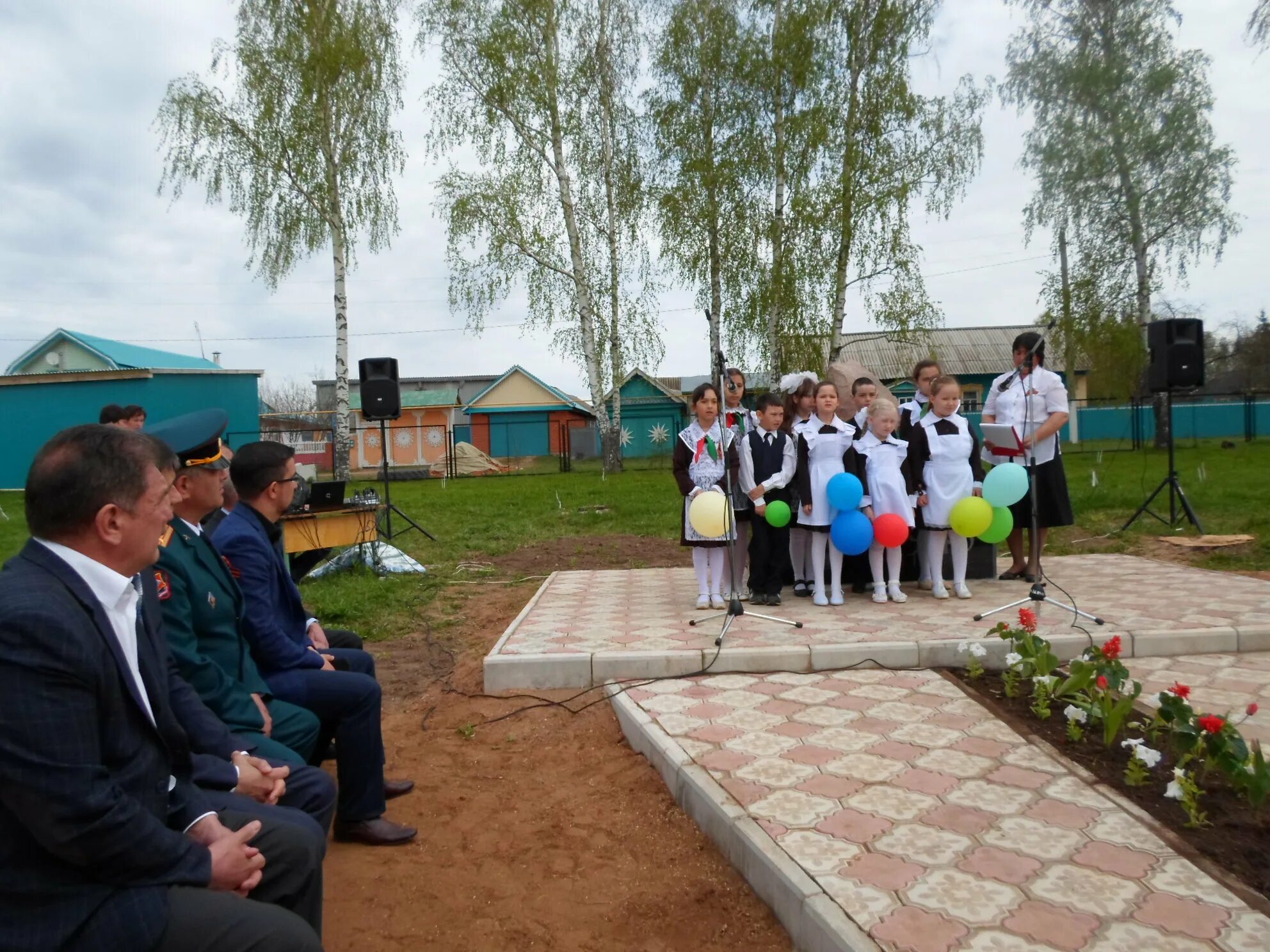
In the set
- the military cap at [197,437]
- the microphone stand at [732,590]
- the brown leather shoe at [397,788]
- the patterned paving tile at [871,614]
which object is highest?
the military cap at [197,437]

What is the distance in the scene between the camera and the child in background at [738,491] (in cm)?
644

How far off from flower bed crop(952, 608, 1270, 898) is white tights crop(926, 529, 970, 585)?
2.02 m

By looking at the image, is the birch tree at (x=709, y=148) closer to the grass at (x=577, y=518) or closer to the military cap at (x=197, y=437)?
the grass at (x=577, y=518)

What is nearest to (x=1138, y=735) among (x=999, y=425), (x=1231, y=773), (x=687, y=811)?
(x=1231, y=773)

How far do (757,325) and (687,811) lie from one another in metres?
17.2

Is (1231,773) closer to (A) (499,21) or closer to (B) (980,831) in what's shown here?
(B) (980,831)

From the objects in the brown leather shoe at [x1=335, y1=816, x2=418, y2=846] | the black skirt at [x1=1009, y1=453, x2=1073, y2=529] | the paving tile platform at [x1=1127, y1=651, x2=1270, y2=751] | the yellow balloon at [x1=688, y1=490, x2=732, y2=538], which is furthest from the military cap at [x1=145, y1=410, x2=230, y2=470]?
the black skirt at [x1=1009, y1=453, x2=1073, y2=529]

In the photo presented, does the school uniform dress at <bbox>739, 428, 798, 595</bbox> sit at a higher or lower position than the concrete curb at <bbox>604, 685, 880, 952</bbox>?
higher

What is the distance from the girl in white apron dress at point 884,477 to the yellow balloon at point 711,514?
1.11m

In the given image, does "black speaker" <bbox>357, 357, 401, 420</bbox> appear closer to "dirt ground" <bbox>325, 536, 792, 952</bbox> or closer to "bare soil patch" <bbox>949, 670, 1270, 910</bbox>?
"dirt ground" <bbox>325, 536, 792, 952</bbox>

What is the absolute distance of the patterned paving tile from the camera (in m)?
5.53

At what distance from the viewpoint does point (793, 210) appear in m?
18.8

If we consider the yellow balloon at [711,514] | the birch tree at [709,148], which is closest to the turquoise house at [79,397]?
the birch tree at [709,148]

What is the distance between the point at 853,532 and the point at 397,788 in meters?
3.62
